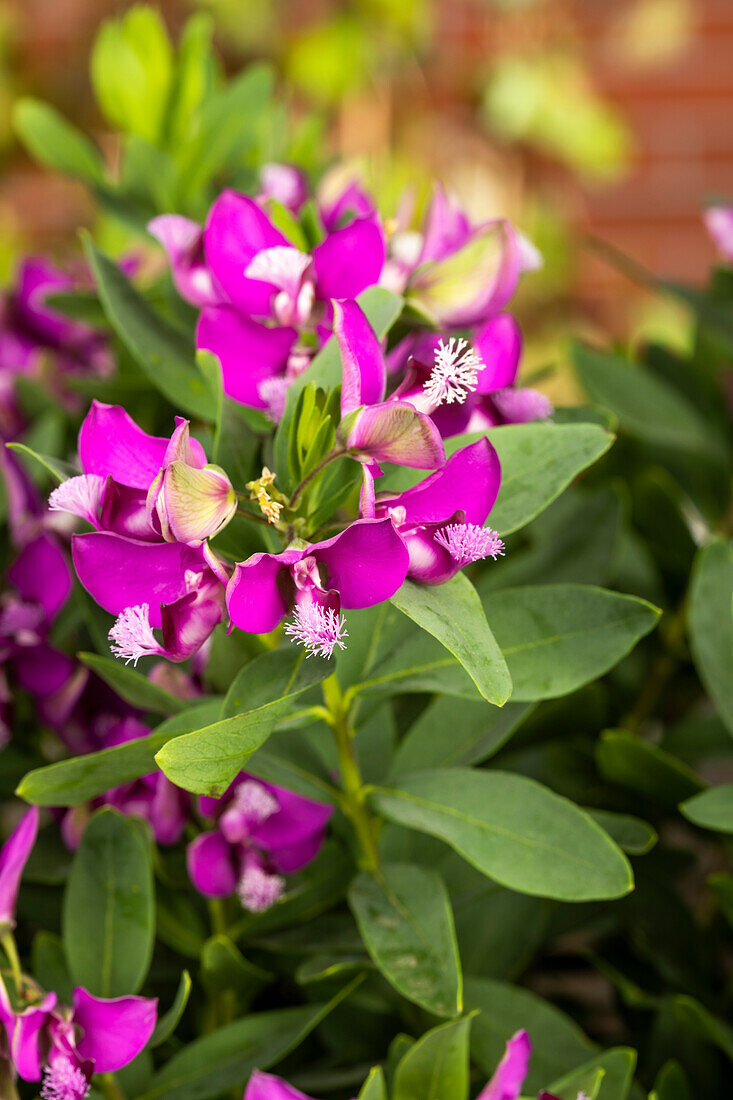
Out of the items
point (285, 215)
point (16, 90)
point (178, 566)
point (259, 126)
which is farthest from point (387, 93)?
point (178, 566)

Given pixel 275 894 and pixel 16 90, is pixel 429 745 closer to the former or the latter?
pixel 275 894

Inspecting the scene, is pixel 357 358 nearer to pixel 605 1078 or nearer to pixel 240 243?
pixel 240 243

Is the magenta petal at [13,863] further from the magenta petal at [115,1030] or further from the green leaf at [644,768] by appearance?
the green leaf at [644,768]

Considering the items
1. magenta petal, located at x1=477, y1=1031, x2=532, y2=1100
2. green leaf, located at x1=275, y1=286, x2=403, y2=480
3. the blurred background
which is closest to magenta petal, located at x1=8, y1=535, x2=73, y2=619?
green leaf, located at x1=275, y1=286, x2=403, y2=480

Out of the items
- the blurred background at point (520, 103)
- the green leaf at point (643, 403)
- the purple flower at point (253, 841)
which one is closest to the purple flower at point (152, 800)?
the purple flower at point (253, 841)

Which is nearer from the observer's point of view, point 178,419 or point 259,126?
point 178,419
